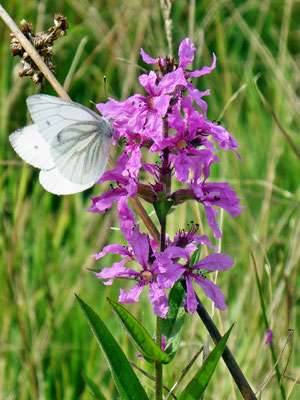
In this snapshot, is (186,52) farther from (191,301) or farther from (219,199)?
(191,301)

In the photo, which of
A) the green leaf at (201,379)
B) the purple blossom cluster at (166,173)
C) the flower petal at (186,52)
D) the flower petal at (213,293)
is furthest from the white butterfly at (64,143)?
the green leaf at (201,379)

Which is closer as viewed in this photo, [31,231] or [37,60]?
[37,60]

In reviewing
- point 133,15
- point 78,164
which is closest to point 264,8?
point 133,15

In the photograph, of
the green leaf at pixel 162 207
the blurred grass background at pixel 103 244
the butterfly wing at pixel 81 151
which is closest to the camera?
the green leaf at pixel 162 207

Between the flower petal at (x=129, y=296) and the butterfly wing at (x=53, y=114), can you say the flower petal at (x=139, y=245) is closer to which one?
the flower petal at (x=129, y=296)

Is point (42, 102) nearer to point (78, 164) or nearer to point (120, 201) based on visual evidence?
point (78, 164)

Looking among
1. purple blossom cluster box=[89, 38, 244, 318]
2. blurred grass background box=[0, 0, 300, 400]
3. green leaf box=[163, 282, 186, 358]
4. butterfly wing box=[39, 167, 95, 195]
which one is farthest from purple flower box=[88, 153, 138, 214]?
blurred grass background box=[0, 0, 300, 400]

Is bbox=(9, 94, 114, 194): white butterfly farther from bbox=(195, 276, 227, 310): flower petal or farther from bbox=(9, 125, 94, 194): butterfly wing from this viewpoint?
bbox=(195, 276, 227, 310): flower petal
